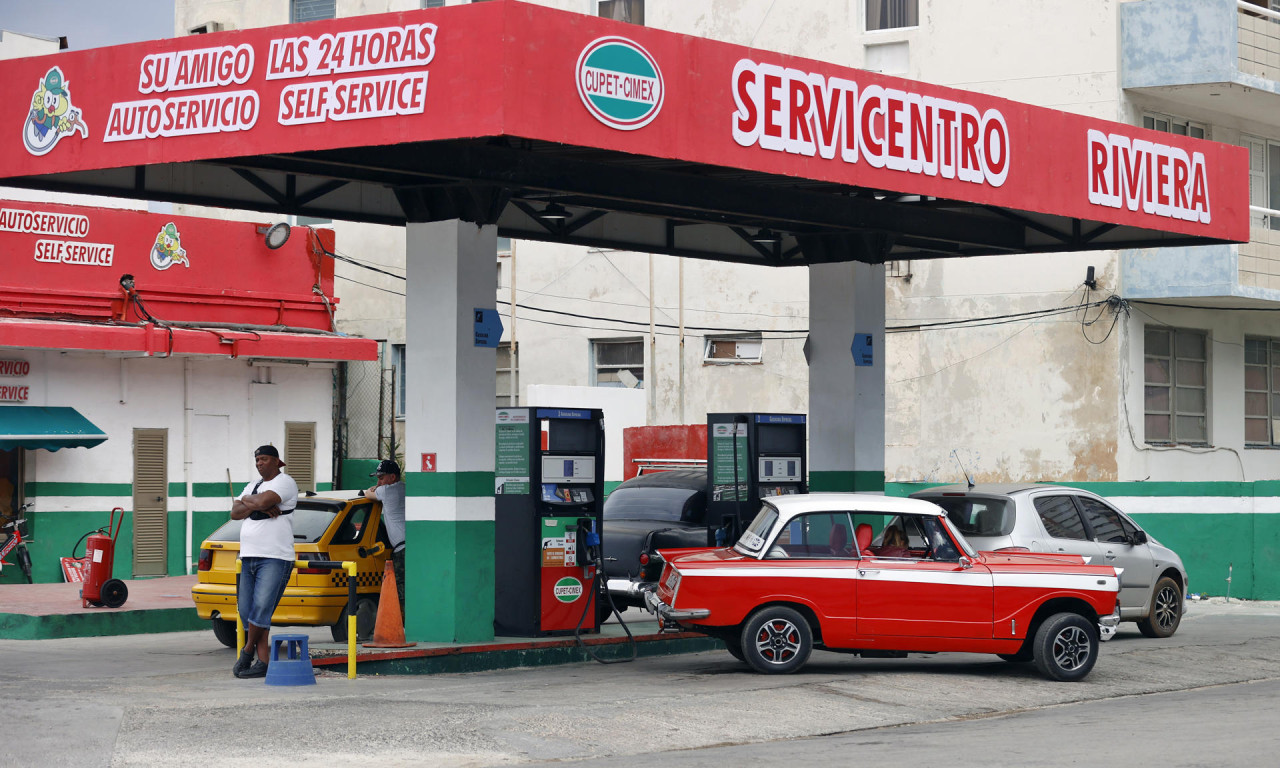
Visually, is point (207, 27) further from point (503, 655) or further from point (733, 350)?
point (503, 655)

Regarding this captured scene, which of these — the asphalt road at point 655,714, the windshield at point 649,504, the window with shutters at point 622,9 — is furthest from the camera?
the window with shutters at point 622,9

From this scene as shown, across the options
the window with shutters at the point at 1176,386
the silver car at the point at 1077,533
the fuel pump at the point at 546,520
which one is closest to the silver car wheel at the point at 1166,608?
the silver car at the point at 1077,533

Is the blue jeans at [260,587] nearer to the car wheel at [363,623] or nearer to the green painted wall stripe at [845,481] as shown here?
the car wheel at [363,623]

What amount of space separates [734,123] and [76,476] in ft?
47.6

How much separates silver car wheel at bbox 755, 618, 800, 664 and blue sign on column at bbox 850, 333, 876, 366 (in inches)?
218

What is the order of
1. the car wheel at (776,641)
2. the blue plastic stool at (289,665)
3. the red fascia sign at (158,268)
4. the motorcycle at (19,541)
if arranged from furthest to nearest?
1. the red fascia sign at (158,268)
2. the motorcycle at (19,541)
3. the car wheel at (776,641)
4. the blue plastic stool at (289,665)

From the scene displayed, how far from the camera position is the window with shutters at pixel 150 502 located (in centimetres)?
2439

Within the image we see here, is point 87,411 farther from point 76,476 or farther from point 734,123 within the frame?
point 734,123

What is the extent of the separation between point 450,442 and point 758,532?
9.26ft

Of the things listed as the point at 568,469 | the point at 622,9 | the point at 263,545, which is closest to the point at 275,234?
the point at 622,9

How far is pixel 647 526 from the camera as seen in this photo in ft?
55.8

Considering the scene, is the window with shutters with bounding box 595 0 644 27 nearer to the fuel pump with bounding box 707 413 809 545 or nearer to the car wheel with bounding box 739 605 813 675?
the fuel pump with bounding box 707 413 809 545

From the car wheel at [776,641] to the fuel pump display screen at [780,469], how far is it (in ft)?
12.6

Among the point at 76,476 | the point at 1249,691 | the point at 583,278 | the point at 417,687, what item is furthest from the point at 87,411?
the point at 1249,691
